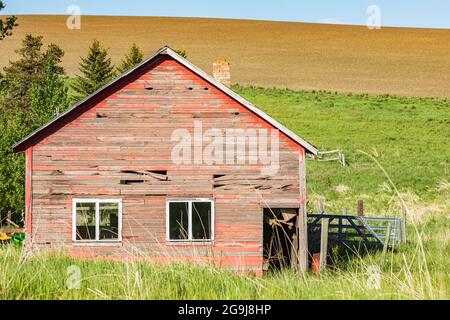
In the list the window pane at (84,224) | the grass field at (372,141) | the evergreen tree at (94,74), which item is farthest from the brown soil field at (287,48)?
the window pane at (84,224)

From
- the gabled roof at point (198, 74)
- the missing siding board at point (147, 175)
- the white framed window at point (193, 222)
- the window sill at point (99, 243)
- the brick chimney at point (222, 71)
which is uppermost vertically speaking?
the brick chimney at point (222, 71)

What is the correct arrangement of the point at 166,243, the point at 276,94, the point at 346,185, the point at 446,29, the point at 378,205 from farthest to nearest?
1. the point at 446,29
2. the point at 276,94
3. the point at 346,185
4. the point at 378,205
5. the point at 166,243

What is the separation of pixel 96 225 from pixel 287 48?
91.1m

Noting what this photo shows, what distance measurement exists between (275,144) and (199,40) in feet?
291

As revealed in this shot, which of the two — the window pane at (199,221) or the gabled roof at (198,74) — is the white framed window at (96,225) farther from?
the window pane at (199,221)

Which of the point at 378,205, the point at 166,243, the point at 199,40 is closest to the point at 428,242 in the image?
the point at 166,243

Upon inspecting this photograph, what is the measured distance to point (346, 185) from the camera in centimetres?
4188

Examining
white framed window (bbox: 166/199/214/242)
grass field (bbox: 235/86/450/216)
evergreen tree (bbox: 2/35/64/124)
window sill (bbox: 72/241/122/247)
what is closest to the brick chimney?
white framed window (bbox: 166/199/214/242)

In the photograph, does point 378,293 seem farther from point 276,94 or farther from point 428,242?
point 276,94

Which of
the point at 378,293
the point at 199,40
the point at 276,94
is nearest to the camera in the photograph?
the point at 378,293

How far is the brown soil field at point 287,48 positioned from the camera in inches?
3504

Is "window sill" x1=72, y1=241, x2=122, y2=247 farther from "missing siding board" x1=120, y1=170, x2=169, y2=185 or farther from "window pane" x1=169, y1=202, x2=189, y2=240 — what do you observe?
"window pane" x1=169, y1=202, x2=189, y2=240

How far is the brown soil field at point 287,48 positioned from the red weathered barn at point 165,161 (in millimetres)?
63187

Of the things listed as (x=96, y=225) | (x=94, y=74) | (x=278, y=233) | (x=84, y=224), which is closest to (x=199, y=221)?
(x=278, y=233)
